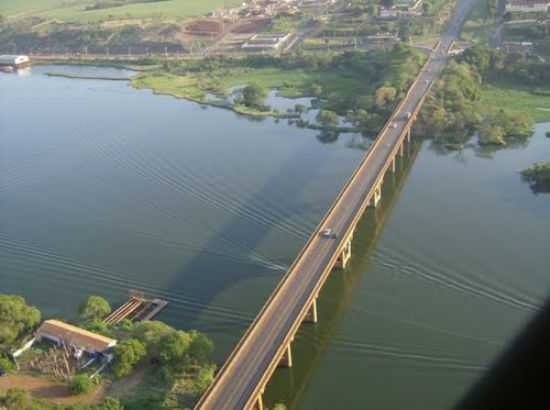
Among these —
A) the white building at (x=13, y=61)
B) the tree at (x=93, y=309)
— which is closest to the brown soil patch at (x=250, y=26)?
the white building at (x=13, y=61)

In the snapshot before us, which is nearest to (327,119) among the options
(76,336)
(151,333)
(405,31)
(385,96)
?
(385,96)

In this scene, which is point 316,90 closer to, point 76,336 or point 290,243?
point 290,243

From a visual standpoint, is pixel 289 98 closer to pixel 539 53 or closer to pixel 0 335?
pixel 539 53

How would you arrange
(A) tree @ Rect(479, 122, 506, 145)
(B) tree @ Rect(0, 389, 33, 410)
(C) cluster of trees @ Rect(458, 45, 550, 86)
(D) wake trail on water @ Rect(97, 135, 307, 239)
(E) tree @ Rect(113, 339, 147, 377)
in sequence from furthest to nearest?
1. (C) cluster of trees @ Rect(458, 45, 550, 86)
2. (A) tree @ Rect(479, 122, 506, 145)
3. (D) wake trail on water @ Rect(97, 135, 307, 239)
4. (E) tree @ Rect(113, 339, 147, 377)
5. (B) tree @ Rect(0, 389, 33, 410)

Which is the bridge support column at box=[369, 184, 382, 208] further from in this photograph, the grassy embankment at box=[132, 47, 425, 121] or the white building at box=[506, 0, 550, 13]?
the white building at box=[506, 0, 550, 13]

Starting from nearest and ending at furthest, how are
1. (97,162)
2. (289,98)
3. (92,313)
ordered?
(92,313)
(97,162)
(289,98)

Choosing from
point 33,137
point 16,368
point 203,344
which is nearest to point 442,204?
point 203,344

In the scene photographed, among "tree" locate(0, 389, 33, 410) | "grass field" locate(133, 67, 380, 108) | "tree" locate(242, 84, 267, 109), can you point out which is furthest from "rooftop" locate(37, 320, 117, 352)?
"grass field" locate(133, 67, 380, 108)
